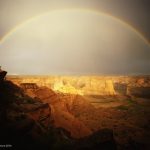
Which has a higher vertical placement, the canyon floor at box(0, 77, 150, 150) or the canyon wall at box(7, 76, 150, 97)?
the canyon wall at box(7, 76, 150, 97)

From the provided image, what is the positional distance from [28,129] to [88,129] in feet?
5.80

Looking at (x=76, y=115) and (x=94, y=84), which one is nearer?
(x=76, y=115)

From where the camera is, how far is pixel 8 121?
22.0 ft

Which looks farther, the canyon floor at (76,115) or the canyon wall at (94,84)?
the canyon wall at (94,84)

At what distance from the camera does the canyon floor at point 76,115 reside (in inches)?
255

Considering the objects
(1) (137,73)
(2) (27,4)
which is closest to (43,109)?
(1) (137,73)

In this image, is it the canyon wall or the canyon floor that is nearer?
the canyon floor

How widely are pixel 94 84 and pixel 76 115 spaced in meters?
1.21

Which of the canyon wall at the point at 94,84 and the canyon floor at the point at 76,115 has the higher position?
the canyon wall at the point at 94,84

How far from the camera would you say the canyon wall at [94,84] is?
7691 millimetres

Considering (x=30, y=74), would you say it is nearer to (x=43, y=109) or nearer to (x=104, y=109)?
(x=43, y=109)

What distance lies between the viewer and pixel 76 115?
7.33 m

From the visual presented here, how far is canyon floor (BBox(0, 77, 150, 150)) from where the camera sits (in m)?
6.47

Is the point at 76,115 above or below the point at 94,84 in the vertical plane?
below
